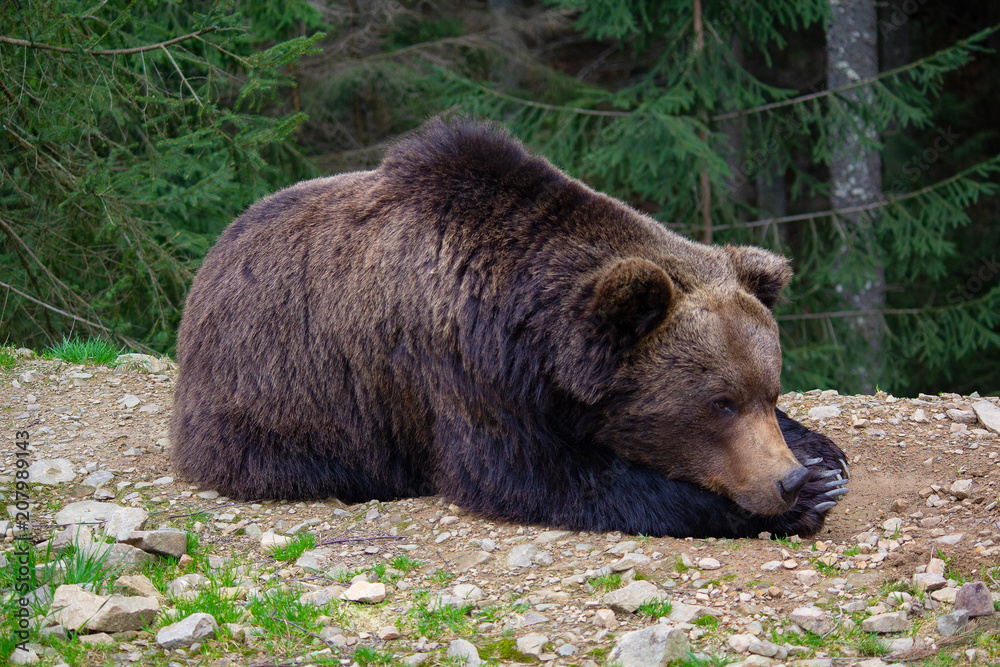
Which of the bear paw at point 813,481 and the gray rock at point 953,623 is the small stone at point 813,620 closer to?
the gray rock at point 953,623

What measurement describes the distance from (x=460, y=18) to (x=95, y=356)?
39.0ft

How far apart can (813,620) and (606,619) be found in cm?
71

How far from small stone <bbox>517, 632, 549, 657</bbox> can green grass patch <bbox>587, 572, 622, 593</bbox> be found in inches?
18.7

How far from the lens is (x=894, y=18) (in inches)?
591

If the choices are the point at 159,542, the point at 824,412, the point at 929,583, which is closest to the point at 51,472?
the point at 159,542

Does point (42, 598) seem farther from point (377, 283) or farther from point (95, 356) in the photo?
point (95, 356)

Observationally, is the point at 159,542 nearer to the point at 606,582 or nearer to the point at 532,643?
the point at 532,643

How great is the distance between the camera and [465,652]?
2.99m

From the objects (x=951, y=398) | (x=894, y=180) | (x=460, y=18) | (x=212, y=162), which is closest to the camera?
(x=951, y=398)

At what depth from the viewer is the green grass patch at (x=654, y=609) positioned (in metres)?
3.21

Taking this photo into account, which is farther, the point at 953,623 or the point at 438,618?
the point at 438,618

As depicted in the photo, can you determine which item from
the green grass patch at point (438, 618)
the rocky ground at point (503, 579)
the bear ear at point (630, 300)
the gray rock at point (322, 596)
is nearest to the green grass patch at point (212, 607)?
the rocky ground at point (503, 579)

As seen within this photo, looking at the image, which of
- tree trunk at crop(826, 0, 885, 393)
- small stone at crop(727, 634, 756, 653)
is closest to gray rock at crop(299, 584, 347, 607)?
small stone at crop(727, 634, 756, 653)

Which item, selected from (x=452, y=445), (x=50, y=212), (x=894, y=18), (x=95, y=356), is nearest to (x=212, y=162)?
(x=50, y=212)
